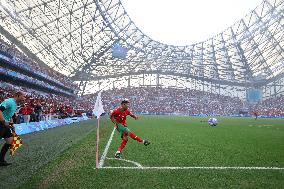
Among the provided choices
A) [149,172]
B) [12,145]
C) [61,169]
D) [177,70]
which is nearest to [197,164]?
[149,172]

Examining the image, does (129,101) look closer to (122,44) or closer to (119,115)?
(119,115)

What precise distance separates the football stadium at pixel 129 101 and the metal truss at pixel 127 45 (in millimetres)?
246

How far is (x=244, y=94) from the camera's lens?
95.6m

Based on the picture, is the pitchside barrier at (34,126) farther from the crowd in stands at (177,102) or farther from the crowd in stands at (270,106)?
the crowd in stands at (270,106)

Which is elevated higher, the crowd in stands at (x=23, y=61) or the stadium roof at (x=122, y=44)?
the stadium roof at (x=122, y=44)

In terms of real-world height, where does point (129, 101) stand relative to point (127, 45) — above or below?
below

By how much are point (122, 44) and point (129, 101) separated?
62.3 m

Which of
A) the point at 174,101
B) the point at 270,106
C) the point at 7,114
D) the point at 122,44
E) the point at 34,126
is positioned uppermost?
the point at 122,44

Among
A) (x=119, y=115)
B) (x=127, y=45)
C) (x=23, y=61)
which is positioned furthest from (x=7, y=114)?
(x=127, y=45)

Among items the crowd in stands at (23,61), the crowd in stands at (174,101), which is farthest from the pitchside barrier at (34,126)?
the crowd in stands at (174,101)

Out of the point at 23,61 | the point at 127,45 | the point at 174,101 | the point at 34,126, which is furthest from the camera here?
the point at 174,101

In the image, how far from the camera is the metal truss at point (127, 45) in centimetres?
5481

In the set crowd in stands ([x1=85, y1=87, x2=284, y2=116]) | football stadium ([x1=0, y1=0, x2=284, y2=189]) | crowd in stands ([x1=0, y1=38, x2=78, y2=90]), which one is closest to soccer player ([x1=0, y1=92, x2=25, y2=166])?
football stadium ([x1=0, y1=0, x2=284, y2=189])

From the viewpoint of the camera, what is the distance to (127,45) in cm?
7438
